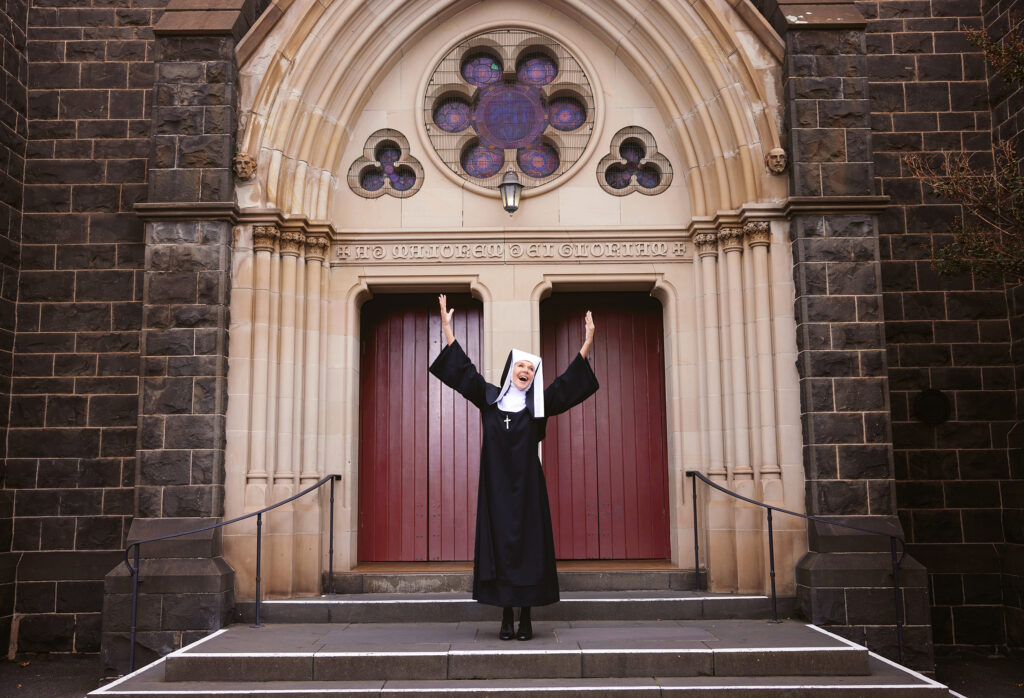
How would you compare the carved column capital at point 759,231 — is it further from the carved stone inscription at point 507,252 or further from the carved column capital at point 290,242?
the carved column capital at point 290,242

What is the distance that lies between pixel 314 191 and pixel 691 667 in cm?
539

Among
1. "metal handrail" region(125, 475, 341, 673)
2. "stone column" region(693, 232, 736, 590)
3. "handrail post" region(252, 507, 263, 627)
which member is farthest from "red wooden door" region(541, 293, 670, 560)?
"handrail post" region(252, 507, 263, 627)

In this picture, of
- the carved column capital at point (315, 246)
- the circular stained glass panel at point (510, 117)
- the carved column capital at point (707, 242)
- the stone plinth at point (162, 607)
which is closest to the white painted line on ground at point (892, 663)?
the carved column capital at point (707, 242)

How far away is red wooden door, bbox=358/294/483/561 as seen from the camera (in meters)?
8.66

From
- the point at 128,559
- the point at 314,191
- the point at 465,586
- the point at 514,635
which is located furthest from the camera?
the point at 314,191

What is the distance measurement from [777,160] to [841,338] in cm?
171

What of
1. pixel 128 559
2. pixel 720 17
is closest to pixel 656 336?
pixel 720 17

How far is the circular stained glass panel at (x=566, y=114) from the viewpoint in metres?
8.81

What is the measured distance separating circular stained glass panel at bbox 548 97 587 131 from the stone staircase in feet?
15.9

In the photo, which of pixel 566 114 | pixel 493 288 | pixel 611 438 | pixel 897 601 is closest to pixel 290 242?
pixel 493 288

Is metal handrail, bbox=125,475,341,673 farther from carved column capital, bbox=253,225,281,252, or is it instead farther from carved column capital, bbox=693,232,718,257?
carved column capital, bbox=693,232,718,257

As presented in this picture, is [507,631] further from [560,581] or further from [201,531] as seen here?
[201,531]

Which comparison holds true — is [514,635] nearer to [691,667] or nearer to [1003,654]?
[691,667]

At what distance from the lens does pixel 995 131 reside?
8.70 meters
